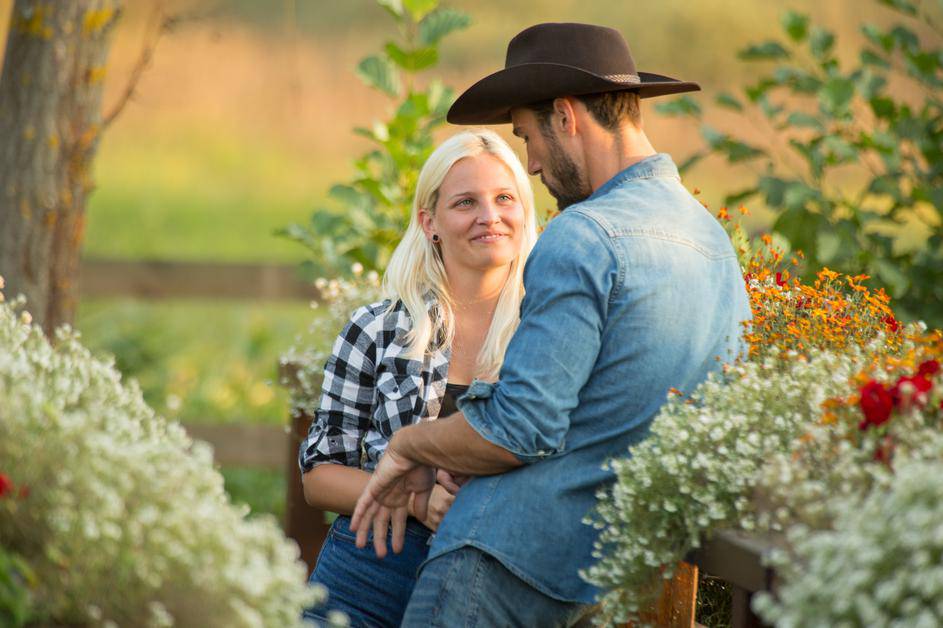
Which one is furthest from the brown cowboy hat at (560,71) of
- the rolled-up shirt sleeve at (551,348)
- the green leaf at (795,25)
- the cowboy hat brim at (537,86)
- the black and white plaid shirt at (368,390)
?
the green leaf at (795,25)

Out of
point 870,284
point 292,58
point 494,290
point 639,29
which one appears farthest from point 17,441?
point 639,29

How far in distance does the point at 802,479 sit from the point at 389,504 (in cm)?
116

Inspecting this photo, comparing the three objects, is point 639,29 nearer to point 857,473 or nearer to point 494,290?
point 494,290

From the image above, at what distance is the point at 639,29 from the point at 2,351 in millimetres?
14421

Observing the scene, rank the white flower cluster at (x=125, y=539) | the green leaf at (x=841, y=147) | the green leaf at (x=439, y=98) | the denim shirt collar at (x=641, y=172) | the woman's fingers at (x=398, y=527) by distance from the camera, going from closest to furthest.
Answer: the white flower cluster at (x=125, y=539)
the denim shirt collar at (x=641, y=172)
the woman's fingers at (x=398, y=527)
the green leaf at (x=841, y=147)
the green leaf at (x=439, y=98)

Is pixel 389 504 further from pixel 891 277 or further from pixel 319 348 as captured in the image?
pixel 891 277

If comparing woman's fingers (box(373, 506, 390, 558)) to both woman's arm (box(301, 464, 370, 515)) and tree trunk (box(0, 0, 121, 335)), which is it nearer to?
woman's arm (box(301, 464, 370, 515))

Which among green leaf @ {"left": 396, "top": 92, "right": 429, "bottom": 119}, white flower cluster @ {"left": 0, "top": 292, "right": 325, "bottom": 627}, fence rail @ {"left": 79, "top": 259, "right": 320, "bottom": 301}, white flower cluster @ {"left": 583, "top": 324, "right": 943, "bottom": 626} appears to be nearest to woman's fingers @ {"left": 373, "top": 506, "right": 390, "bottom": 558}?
→ white flower cluster @ {"left": 583, "top": 324, "right": 943, "bottom": 626}

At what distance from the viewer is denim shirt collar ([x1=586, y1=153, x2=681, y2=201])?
269 centimetres

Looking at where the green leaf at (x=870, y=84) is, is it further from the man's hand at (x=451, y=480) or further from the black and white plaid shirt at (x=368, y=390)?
the man's hand at (x=451, y=480)

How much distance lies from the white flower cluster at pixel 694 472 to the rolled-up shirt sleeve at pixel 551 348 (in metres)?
0.18

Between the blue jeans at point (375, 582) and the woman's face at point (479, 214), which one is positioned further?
the woman's face at point (479, 214)

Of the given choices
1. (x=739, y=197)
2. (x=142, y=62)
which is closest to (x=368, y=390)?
(x=739, y=197)

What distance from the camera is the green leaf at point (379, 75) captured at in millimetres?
4684
